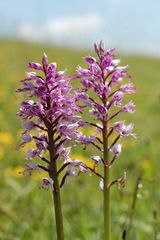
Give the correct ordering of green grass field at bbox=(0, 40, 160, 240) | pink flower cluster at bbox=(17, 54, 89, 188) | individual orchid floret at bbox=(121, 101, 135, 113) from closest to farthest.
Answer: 1. pink flower cluster at bbox=(17, 54, 89, 188)
2. individual orchid floret at bbox=(121, 101, 135, 113)
3. green grass field at bbox=(0, 40, 160, 240)

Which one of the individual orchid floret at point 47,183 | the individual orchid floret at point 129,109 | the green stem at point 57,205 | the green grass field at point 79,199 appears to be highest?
the individual orchid floret at point 129,109

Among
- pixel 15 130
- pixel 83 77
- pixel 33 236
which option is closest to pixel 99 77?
pixel 83 77

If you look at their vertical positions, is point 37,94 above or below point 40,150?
above

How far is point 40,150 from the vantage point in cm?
189

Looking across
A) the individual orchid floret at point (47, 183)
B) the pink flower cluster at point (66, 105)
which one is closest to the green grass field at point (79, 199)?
the pink flower cluster at point (66, 105)

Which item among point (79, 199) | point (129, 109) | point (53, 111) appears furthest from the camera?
point (79, 199)

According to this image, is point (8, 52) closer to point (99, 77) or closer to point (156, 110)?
point (156, 110)

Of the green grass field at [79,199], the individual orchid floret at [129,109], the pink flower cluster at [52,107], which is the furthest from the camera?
the green grass field at [79,199]

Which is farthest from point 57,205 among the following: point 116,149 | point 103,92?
point 103,92

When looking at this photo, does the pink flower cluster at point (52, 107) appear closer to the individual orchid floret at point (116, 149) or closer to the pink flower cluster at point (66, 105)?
the pink flower cluster at point (66, 105)

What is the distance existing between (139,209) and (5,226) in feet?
3.86

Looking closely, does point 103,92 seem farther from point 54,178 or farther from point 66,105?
point 54,178

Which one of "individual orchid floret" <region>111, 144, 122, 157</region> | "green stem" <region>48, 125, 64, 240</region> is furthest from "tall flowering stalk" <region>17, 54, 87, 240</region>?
"individual orchid floret" <region>111, 144, 122, 157</region>

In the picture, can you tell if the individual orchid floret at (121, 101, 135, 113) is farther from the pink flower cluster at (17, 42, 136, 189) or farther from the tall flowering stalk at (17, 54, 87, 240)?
the tall flowering stalk at (17, 54, 87, 240)
